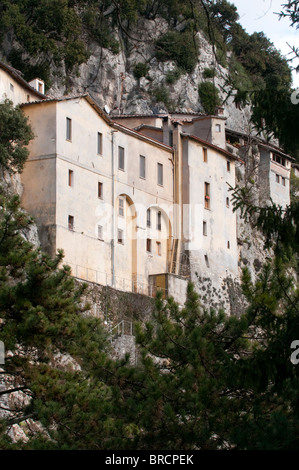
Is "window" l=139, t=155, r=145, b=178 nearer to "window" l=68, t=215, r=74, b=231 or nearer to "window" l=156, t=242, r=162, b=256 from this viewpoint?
"window" l=156, t=242, r=162, b=256

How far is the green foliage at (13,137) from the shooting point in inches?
1837

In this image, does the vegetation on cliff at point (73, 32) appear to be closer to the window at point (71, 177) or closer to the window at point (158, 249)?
the window at point (71, 177)

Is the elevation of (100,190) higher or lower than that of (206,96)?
lower

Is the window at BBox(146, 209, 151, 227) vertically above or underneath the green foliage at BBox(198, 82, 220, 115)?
underneath

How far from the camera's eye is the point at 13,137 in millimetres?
46969

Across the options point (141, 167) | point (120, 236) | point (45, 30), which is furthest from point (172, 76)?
point (120, 236)

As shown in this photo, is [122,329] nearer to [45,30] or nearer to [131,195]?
[131,195]

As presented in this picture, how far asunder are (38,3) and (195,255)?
20.9m

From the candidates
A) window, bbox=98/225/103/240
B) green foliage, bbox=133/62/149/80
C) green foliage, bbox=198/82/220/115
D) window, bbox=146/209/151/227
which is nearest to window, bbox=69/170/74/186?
window, bbox=98/225/103/240

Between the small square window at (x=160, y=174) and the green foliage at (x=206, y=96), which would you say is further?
the green foliage at (x=206, y=96)

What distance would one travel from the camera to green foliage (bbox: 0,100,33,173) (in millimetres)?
→ 46656

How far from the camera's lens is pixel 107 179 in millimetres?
51406

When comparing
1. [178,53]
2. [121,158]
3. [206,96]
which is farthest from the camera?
[178,53]

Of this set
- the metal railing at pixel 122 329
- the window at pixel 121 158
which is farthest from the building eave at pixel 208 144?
→ the metal railing at pixel 122 329
